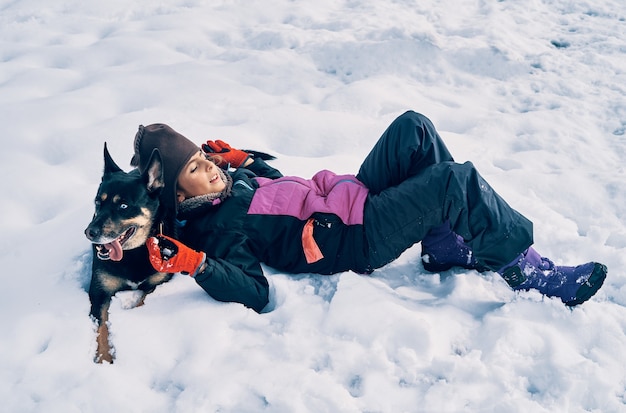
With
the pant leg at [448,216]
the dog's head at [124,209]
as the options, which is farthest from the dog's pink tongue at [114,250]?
the pant leg at [448,216]

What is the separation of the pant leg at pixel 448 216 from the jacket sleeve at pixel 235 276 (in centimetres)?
67

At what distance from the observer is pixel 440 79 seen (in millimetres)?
5422

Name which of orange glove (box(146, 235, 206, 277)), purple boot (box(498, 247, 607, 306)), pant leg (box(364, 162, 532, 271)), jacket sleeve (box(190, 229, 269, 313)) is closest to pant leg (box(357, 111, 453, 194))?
pant leg (box(364, 162, 532, 271))

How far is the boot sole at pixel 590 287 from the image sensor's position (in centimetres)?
244

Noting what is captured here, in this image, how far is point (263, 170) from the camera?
11.0 ft

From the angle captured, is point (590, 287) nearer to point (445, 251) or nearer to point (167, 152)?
point (445, 251)

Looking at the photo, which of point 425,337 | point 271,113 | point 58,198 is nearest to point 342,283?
point 425,337

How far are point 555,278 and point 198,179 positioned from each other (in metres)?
2.07

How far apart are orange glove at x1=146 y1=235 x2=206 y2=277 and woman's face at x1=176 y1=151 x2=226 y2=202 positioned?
1.65 ft

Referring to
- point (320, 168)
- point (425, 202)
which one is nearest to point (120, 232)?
point (425, 202)

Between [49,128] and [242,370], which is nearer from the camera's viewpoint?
[242,370]

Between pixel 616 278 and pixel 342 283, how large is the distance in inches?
63.9

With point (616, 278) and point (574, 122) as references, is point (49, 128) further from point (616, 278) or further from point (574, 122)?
point (574, 122)

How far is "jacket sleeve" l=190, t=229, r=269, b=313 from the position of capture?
88.6 inches
